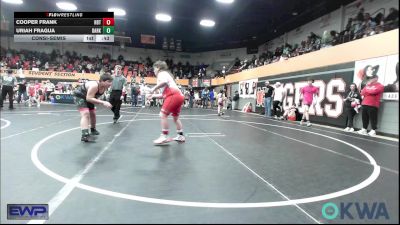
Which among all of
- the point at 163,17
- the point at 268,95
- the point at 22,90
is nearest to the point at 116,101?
the point at 22,90

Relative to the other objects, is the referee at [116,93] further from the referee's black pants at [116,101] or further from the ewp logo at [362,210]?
the ewp logo at [362,210]

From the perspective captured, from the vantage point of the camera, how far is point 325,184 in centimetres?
235

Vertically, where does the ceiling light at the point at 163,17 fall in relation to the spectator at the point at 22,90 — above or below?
above

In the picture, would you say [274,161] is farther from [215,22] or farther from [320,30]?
[215,22]

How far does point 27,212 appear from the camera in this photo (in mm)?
1282

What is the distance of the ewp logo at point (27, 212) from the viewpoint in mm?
1258

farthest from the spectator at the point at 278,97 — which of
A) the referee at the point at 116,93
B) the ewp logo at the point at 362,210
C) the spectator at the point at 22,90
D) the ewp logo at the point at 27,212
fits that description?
the ewp logo at the point at 27,212

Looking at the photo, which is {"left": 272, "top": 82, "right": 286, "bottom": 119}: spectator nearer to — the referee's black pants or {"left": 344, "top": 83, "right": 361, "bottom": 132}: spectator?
{"left": 344, "top": 83, "right": 361, "bottom": 132}: spectator
